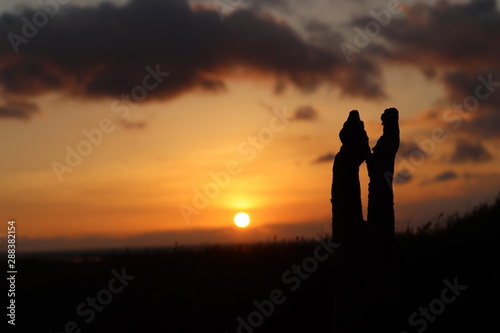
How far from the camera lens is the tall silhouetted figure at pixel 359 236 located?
581 inches

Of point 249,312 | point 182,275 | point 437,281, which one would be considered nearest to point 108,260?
point 182,275

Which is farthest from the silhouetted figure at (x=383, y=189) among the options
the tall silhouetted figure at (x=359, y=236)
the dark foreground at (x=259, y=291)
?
the dark foreground at (x=259, y=291)

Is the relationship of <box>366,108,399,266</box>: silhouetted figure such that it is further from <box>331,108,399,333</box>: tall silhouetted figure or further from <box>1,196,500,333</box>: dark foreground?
<box>1,196,500,333</box>: dark foreground

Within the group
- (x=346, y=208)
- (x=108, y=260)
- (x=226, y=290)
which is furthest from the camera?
(x=108, y=260)

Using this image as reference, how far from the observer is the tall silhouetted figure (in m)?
14.8

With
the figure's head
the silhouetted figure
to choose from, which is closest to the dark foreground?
the silhouetted figure

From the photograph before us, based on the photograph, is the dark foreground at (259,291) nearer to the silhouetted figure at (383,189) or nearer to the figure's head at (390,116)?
the silhouetted figure at (383,189)

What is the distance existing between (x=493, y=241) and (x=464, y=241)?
978 millimetres

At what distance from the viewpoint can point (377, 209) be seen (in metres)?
14.9

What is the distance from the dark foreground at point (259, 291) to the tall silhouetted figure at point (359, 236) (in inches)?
99.0

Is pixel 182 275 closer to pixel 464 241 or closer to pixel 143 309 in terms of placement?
pixel 143 309

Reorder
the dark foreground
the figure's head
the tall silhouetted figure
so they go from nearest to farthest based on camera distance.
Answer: the tall silhouetted figure, the figure's head, the dark foreground

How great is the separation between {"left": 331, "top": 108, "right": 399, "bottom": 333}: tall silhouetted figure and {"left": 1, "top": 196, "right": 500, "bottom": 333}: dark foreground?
8.25ft

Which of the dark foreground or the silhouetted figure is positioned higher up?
the silhouetted figure
